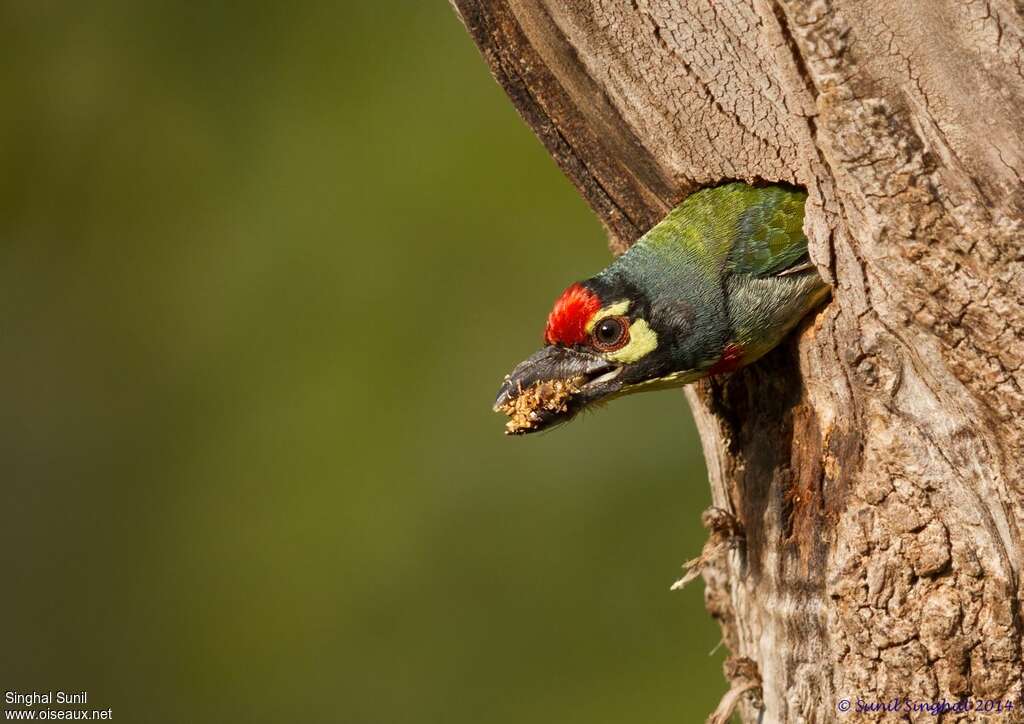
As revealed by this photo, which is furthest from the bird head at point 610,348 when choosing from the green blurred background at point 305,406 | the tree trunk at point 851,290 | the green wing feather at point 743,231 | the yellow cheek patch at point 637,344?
the green blurred background at point 305,406

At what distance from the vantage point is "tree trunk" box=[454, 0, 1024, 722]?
260 cm

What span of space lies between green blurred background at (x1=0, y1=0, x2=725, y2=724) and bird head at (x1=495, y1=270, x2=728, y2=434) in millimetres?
4946

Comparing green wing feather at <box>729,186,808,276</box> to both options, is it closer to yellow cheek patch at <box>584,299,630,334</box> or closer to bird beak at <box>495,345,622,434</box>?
yellow cheek patch at <box>584,299,630,334</box>

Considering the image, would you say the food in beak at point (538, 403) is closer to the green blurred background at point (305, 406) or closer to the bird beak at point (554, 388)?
the bird beak at point (554, 388)

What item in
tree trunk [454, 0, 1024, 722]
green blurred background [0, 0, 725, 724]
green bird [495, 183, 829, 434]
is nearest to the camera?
tree trunk [454, 0, 1024, 722]

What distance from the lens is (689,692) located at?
26.7ft

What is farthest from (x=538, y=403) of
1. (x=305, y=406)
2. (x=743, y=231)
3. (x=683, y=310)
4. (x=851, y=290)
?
(x=305, y=406)

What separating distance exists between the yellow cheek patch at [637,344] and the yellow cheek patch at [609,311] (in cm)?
6

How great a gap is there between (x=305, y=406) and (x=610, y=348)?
5.72 meters

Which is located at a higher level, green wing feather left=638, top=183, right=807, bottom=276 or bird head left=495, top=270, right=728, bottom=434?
green wing feather left=638, top=183, right=807, bottom=276

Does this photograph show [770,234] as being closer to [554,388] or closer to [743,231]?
[743,231]

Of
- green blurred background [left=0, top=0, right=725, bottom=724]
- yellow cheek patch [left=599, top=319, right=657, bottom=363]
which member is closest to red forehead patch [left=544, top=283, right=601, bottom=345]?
yellow cheek patch [left=599, top=319, right=657, bottom=363]

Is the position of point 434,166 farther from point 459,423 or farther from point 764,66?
point 764,66

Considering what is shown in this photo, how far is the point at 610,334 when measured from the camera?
3582 mm
